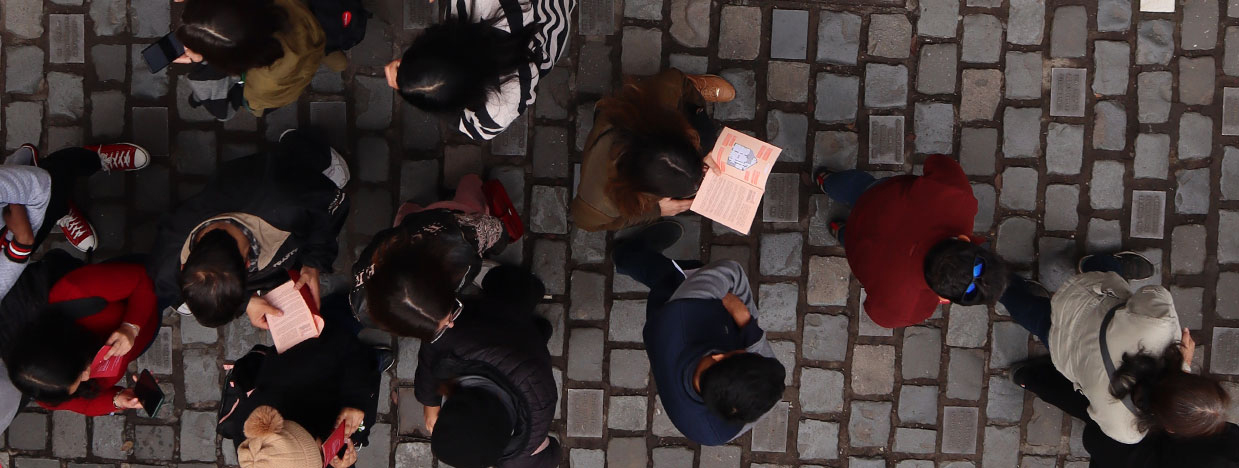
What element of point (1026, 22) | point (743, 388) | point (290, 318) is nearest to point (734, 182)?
point (743, 388)

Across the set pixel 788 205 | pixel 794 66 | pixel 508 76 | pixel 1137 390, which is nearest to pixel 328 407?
pixel 508 76

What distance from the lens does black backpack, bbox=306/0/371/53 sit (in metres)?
4.10

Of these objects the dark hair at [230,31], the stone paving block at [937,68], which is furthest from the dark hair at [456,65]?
the stone paving block at [937,68]

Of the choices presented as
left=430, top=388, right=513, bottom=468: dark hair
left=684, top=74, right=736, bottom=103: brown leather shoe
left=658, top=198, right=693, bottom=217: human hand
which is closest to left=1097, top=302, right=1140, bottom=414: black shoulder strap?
left=658, top=198, right=693, bottom=217: human hand

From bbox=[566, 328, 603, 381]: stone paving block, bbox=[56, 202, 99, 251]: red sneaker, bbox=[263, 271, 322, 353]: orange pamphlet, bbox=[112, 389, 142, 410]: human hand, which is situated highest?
bbox=[56, 202, 99, 251]: red sneaker

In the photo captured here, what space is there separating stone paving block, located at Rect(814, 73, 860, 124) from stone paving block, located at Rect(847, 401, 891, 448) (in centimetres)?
204

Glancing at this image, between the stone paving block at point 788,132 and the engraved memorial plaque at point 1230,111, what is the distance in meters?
2.85

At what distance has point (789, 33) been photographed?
4.75m

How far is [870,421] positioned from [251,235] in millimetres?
4191

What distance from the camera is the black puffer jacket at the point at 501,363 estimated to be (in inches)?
142

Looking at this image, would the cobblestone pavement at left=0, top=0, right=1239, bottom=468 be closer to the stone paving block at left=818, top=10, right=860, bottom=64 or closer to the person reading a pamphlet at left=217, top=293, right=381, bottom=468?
the stone paving block at left=818, top=10, right=860, bottom=64

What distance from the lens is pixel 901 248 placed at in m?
3.71

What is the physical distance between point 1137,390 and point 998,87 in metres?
2.18

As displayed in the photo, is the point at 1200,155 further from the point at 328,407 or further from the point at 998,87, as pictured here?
the point at 328,407
